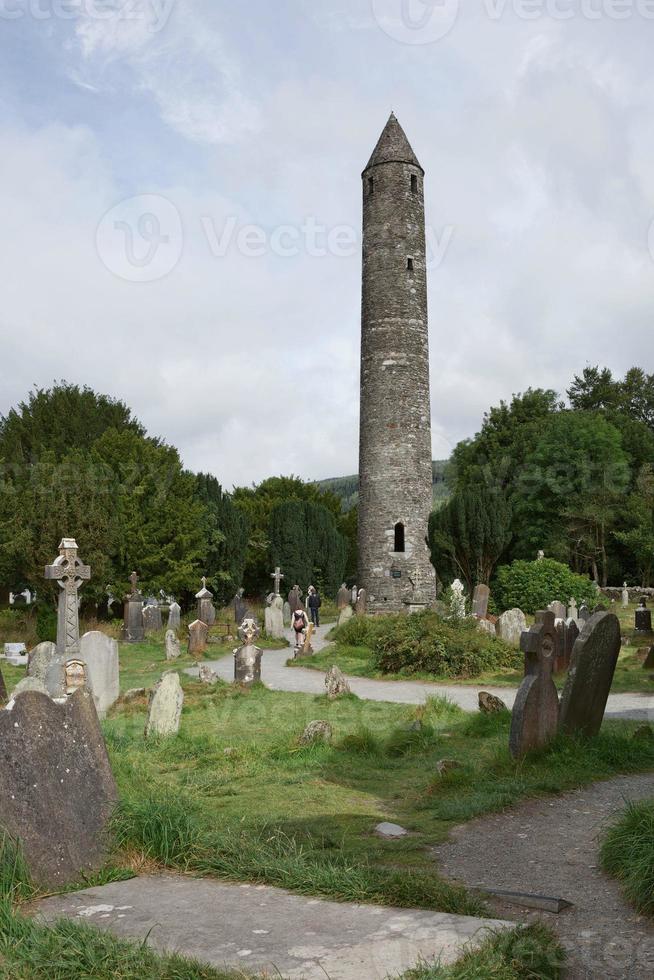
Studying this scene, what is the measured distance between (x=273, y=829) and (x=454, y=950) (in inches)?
96.5

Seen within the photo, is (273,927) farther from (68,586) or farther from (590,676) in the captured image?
(68,586)

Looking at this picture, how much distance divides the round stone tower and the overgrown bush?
1501cm

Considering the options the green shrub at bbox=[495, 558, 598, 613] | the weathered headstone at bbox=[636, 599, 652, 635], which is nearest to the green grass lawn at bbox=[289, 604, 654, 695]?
the weathered headstone at bbox=[636, 599, 652, 635]

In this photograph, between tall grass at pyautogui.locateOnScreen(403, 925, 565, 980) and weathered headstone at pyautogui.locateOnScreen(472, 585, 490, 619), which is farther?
weathered headstone at pyautogui.locateOnScreen(472, 585, 490, 619)

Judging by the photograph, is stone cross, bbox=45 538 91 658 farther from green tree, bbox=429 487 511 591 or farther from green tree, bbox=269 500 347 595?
green tree, bbox=269 500 347 595

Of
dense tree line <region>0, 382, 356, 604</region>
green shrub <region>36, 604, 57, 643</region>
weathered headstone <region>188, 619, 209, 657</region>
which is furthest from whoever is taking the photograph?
dense tree line <region>0, 382, 356, 604</region>

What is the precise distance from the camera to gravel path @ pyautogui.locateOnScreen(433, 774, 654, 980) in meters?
3.71

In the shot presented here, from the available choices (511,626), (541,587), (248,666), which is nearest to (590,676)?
(248,666)

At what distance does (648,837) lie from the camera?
4613 mm

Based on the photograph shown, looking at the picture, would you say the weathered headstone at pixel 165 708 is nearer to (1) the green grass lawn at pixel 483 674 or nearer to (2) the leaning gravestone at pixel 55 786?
(2) the leaning gravestone at pixel 55 786

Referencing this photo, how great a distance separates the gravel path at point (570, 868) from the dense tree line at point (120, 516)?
1951cm

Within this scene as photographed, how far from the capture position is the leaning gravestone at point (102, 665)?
463 inches

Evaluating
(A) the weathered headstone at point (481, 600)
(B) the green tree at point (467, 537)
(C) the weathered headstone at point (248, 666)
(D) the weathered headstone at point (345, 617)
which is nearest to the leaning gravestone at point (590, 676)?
(C) the weathered headstone at point (248, 666)

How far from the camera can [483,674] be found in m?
15.9
